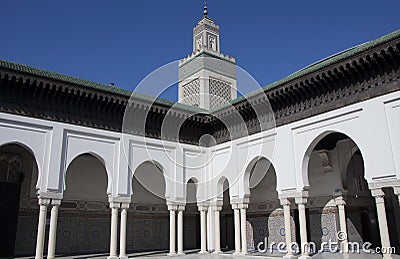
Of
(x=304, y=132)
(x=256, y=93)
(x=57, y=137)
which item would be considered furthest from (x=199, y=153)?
(x=57, y=137)

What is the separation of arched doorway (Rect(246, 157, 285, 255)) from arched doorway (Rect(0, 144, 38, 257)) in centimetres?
476

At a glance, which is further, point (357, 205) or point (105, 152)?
point (357, 205)

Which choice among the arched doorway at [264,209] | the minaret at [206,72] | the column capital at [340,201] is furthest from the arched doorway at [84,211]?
the minaret at [206,72]

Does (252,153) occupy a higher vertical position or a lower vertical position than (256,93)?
lower

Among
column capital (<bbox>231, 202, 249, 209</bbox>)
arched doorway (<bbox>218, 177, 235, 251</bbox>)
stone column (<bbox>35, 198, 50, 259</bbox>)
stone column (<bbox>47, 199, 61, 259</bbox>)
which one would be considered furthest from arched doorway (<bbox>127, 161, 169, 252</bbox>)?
stone column (<bbox>35, 198, 50, 259</bbox>)

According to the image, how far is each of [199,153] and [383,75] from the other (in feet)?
14.5

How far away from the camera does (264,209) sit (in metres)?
8.73

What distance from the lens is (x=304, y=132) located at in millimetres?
6543

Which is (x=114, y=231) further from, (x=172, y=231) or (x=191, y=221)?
(x=191, y=221)

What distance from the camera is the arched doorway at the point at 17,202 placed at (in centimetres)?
694

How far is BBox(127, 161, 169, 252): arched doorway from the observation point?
8.58 meters

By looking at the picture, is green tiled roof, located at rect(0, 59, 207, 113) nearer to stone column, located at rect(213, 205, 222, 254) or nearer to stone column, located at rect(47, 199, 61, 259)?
stone column, located at rect(47, 199, 61, 259)

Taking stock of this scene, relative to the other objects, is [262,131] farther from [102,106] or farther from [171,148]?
[102,106]

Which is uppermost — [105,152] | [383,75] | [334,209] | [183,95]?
[183,95]
